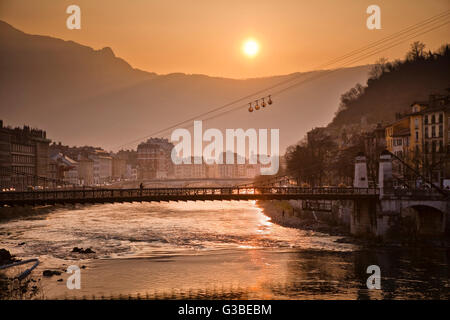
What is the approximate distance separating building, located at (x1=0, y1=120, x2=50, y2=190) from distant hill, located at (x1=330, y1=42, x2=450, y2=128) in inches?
3487

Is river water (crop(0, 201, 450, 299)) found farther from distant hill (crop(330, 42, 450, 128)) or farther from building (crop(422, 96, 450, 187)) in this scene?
distant hill (crop(330, 42, 450, 128))

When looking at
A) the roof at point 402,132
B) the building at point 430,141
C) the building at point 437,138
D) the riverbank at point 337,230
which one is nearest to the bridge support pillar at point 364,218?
the riverbank at point 337,230

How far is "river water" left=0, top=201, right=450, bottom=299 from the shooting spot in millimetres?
39656

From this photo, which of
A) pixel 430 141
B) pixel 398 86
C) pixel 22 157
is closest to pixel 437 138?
pixel 430 141

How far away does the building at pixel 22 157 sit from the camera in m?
109

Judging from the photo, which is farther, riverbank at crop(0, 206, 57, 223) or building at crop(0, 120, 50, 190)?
building at crop(0, 120, 50, 190)

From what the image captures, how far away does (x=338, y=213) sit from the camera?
74.7m

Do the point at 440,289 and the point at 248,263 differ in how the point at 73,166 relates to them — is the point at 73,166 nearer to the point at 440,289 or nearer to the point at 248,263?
the point at 248,263

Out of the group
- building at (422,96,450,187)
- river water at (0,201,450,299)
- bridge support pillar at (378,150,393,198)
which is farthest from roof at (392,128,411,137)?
bridge support pillar at (378,150,393,198)

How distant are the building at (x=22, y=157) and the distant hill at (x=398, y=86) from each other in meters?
88.6

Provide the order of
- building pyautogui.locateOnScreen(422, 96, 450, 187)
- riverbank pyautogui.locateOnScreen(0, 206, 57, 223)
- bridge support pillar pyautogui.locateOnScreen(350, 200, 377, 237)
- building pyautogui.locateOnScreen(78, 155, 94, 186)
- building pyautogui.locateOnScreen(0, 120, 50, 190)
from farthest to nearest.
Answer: building pyautogui.locateOnScreen(78, 155, 94, 186), building pyautogui.locateOnScreen(0, 120, 50, 190), riverbank pyautogui.locateOnScreen(0, 206, 57, 223), building pyautogui.locateOnScreen(422, 96, 450, 187), bridge support pillar pyautogui.locateOnScreen(350, 200, 377, 237)

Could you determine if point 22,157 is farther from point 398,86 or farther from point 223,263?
point 398,86
